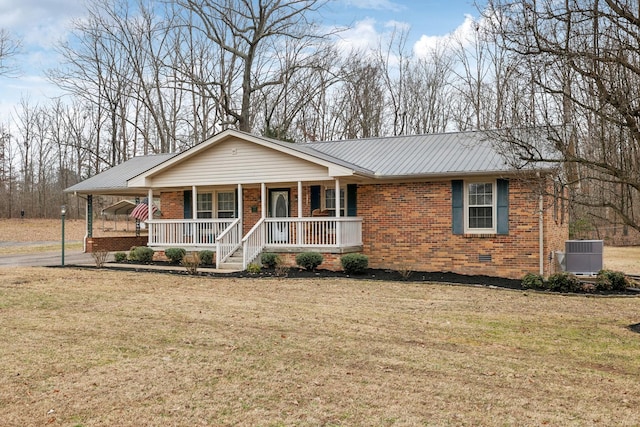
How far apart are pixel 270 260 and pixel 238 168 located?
320cm

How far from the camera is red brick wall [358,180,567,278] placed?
14.8 meters

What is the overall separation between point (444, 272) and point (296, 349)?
9.30 m

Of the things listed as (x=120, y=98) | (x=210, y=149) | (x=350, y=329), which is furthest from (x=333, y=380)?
(x=120, y=98)

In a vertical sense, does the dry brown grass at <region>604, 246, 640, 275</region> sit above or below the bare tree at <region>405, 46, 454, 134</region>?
below

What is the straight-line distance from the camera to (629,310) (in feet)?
33.8

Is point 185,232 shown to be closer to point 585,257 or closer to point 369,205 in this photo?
point 369,205

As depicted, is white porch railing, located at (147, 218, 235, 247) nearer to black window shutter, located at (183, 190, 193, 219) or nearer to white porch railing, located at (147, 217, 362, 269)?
white porch railing, located at (147, 217, 362, 269)

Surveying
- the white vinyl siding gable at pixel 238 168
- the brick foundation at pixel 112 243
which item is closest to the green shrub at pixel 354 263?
the white vinyl siding gable at pixel 238 168

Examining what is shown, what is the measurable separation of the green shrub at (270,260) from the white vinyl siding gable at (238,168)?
2271 mm

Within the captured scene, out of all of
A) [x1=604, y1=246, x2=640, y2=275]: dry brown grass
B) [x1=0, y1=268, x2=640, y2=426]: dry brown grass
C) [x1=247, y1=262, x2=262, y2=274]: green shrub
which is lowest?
[x1=604, y1=246, x2=640, y2=275]: dry brown grass

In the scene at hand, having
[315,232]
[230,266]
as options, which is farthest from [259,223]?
[315,232]

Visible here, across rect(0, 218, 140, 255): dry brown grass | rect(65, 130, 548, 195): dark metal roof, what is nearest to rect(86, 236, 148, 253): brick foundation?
rect(65, 130, 548, 195): dark metal roof

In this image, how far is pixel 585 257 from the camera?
15938 mm

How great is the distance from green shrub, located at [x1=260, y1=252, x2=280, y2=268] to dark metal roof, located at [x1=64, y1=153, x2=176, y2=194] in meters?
5.86
